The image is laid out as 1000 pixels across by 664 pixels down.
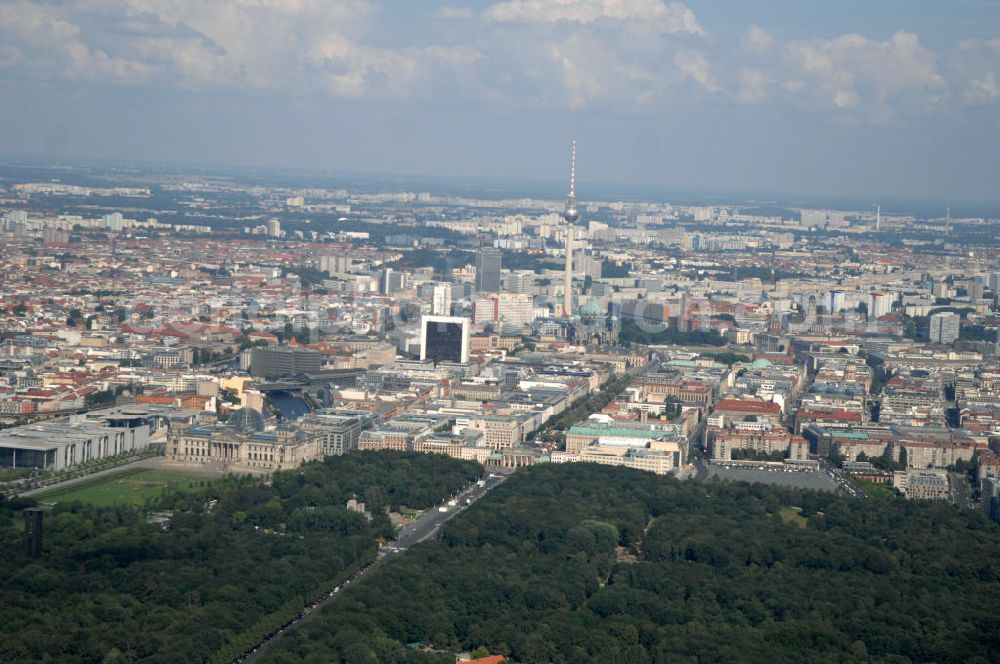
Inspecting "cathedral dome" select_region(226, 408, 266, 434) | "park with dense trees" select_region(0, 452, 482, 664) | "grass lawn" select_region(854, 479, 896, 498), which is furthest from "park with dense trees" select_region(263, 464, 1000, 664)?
"cathedral dome" select_region(226, 408, 266, 434)

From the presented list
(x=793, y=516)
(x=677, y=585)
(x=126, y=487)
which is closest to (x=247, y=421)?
(x=126, y=487)

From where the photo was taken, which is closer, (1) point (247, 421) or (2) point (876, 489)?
(2) point (876, 489)

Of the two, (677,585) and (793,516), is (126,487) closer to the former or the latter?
(677,585)

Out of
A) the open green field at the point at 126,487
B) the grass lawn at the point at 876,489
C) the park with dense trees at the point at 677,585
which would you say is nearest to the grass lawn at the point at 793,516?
the park with dense trees at the point at 677,585

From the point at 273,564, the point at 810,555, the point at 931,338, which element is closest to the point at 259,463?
the point at 273,564

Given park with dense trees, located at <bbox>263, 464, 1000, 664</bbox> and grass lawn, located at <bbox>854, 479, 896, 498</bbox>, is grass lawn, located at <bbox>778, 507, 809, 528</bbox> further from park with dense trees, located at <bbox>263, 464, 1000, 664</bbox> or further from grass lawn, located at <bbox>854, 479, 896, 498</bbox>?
grass lawn, located at <bbox>854, 479, 896, 498</bbox>

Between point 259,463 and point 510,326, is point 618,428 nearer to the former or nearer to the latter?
point 259,463
